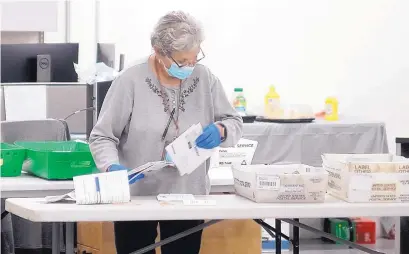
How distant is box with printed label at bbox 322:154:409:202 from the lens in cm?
271

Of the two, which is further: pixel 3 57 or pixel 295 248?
pixel 3 57

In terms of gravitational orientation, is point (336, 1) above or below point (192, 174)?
above

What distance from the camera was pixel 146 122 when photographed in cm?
275

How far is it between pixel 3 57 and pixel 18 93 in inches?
15.9

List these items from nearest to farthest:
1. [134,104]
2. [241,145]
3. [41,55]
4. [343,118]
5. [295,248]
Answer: [134,104] → [295,248] → [241,145] → [41,55] → [343,118]

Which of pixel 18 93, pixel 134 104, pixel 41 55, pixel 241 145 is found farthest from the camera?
pixel 41 55

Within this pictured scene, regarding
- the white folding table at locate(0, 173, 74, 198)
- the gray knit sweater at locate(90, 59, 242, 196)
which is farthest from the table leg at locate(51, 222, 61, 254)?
the white folding table at locate(0, 173, 74, 198)

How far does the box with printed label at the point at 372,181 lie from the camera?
271 centimetres

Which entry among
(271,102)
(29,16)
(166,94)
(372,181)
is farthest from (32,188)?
(271,102)

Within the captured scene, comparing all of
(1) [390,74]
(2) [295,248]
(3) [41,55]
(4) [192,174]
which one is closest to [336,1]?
(1) [390,74]

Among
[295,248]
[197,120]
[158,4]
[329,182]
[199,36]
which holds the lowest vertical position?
[295,248]

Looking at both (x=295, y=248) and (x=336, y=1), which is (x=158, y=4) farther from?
(x=295, y=248)

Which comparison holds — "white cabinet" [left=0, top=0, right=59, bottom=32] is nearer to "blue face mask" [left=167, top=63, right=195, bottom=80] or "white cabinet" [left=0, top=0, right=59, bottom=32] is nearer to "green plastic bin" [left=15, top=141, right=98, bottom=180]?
"green plastic bin" [left=15, top=141, right=98, bottom=180]

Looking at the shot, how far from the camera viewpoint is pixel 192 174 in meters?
2.83
